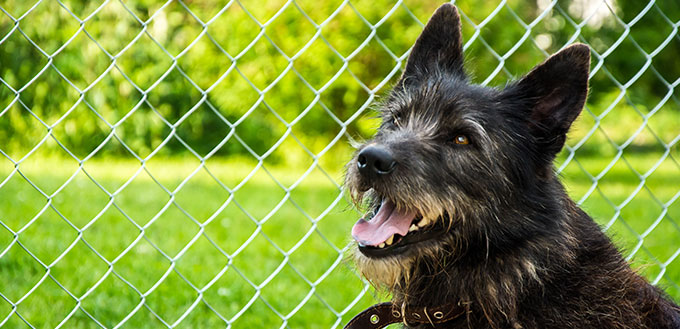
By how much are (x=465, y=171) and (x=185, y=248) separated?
52.1 inches

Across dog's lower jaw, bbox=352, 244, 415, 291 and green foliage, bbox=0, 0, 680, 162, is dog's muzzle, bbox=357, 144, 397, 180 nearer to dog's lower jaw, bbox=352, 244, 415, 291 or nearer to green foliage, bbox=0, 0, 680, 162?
dog's lower jaw, bbox=352, 244, 415, 291

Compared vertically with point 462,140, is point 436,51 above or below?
above

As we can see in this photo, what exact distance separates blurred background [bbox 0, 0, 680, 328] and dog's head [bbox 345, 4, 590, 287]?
534mm

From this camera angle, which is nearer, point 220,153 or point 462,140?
point 462,140

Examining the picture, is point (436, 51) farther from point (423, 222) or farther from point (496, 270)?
point (496, 270)

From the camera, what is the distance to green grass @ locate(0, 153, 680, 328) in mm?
3664

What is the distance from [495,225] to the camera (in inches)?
99.3

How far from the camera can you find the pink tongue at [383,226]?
2525 millimetres

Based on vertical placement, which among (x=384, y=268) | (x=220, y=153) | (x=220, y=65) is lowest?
(x=384, y=268)

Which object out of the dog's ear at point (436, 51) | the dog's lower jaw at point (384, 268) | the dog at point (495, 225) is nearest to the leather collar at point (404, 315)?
the dog at point (495, 225)

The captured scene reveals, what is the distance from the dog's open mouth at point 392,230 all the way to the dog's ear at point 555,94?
0.52m

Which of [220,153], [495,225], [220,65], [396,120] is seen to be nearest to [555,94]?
[495,225]

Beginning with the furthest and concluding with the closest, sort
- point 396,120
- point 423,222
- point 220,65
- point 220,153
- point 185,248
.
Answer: point 220,153 < point 220,65 < point 185,248 < point 396,120 < point 423,222

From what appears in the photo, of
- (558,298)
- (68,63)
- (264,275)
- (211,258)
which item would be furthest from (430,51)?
(68,63)
